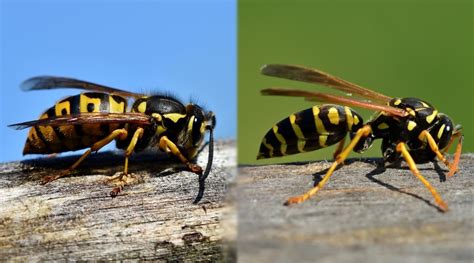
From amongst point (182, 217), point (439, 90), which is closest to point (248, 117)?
point (439, 90)

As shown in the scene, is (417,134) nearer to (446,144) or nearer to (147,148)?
(446,144)

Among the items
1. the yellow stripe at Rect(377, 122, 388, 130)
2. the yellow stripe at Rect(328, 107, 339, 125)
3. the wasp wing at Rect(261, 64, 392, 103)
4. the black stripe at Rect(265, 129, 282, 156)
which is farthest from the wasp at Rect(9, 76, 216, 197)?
the yellow stripe at Rect(377, 122, 388, 130)

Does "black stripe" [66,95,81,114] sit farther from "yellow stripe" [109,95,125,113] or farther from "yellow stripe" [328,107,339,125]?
"yellow stripe" [328,107,339,125]

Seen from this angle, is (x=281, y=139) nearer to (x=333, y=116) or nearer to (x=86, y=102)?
(x=333, y=116)

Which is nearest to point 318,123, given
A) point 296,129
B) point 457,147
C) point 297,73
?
point 296,129

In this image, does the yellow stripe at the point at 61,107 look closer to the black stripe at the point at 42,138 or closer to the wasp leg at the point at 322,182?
the black stripe at the point at 42,138

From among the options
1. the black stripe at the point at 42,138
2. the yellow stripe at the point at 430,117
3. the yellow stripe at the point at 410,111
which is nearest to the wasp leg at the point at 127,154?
the black stripe at the point at 42,138

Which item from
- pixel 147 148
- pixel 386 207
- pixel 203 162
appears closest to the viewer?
pixel 386 207

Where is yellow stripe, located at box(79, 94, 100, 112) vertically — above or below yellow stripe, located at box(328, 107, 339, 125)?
above
